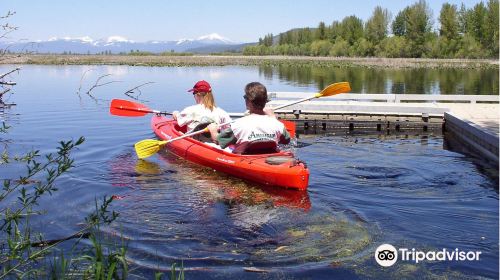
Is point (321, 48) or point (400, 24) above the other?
point (400, 24)

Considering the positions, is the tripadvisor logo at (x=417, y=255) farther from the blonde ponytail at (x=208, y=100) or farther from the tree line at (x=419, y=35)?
the tree line at (x=419, y=35)

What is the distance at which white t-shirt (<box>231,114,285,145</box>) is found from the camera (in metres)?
7.86

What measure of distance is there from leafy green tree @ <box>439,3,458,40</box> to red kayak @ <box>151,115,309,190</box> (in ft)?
225

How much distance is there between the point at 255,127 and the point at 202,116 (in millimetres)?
2514

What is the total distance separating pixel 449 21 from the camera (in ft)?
233

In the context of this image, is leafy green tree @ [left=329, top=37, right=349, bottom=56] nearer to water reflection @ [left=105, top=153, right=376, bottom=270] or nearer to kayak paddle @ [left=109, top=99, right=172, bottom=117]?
kayak paddle @ [left=109, top=99, right=172, bottom=117]

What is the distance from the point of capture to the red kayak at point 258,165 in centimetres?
783

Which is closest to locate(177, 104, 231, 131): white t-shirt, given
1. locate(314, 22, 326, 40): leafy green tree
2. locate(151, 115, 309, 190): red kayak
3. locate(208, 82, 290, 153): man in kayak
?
locate(151, 115, 309, 190): red kayak

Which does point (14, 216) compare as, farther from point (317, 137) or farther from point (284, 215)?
point (317, 137)

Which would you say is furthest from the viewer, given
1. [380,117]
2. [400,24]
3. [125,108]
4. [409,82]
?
[400,24]

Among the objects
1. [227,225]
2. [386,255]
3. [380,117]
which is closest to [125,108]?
[380,117]

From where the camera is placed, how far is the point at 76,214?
6.99 metres

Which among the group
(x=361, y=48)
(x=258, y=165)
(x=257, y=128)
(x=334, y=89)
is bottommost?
(x=258, y=165)

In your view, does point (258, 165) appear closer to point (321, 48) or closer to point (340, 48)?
point (340, 48)
